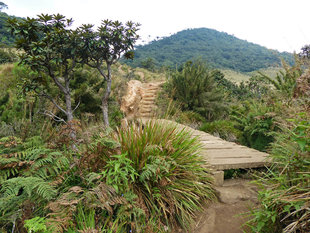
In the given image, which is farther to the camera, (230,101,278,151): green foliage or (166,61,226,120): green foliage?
(166,61,226,120): green foliage

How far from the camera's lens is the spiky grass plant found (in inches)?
82.3

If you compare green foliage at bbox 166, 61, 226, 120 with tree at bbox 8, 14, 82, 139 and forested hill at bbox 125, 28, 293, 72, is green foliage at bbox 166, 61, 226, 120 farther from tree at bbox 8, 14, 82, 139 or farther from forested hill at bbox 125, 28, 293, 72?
forested hill at bbox 125, 28, 293, 72

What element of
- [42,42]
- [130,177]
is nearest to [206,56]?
[42,42]

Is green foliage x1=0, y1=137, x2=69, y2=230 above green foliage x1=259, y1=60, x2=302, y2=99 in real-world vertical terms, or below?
below

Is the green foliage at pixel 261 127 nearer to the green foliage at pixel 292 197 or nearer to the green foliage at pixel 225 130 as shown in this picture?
the green foliage at pixel 225 130

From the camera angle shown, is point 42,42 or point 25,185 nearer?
point 25,185

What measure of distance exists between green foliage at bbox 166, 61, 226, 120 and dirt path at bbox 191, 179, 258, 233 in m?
6.31

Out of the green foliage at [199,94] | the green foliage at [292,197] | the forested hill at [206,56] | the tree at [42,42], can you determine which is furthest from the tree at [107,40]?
the forested hill at [206,56]

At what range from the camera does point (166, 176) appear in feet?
7.41

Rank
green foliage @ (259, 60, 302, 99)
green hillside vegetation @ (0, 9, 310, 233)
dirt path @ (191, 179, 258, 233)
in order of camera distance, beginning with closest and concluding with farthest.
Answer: green hillside vegetation @ (0, 9, 310, 233) → dirt path @ (191, 179, 258, 233) → green foliage @ (259, 60, 302, 99)

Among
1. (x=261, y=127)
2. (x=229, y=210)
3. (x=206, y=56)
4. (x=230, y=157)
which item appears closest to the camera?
(x=229, y=210)

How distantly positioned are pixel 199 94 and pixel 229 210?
293 inches

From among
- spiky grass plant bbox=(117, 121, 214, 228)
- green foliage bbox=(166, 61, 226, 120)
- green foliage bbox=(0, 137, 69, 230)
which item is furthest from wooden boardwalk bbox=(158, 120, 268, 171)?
green foliage bbox=(166, 61, 226, 120)

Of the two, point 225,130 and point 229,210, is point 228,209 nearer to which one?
point 229,210
